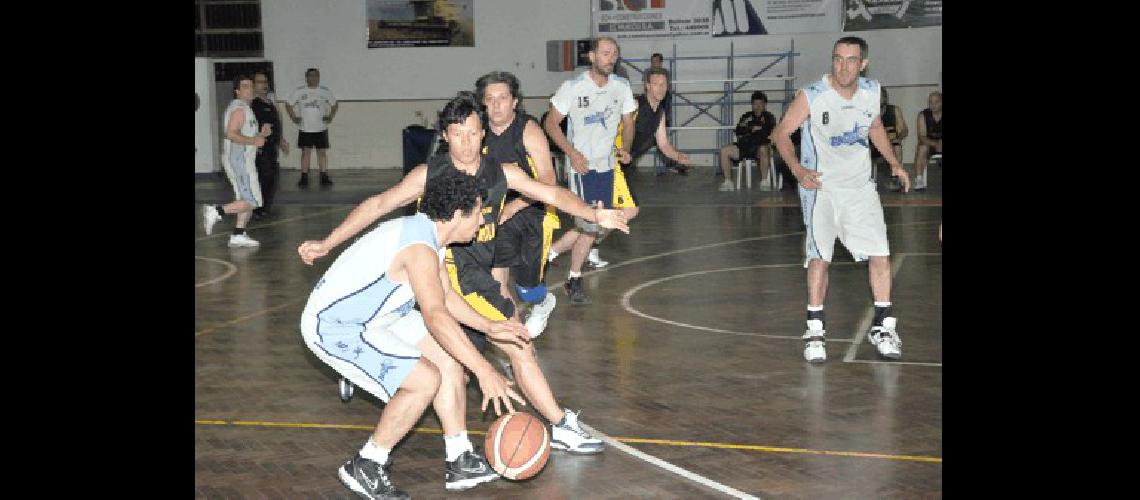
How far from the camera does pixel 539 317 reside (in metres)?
9.81

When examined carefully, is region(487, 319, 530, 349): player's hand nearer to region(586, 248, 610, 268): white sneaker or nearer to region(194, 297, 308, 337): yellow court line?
region(194, 297, 308, 337): yellow court line

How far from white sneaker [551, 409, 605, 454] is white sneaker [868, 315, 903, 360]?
9.46ft

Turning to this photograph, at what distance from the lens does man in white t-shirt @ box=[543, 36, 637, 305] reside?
1162 centimetres

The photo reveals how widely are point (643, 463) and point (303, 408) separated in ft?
7.73

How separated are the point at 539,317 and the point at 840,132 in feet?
8.46

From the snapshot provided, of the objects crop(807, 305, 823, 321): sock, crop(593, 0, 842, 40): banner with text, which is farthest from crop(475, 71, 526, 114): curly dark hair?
crop(593, 0, 842, 40): banner with text

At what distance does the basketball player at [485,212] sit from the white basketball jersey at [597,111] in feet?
14.4

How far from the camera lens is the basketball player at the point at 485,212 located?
677 centimetres

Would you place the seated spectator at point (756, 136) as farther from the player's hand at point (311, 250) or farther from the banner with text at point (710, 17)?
the player's hand at point (311, 250)

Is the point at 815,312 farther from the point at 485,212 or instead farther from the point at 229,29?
the point at 229,29

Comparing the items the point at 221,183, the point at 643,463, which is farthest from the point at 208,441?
the point at 221,183
